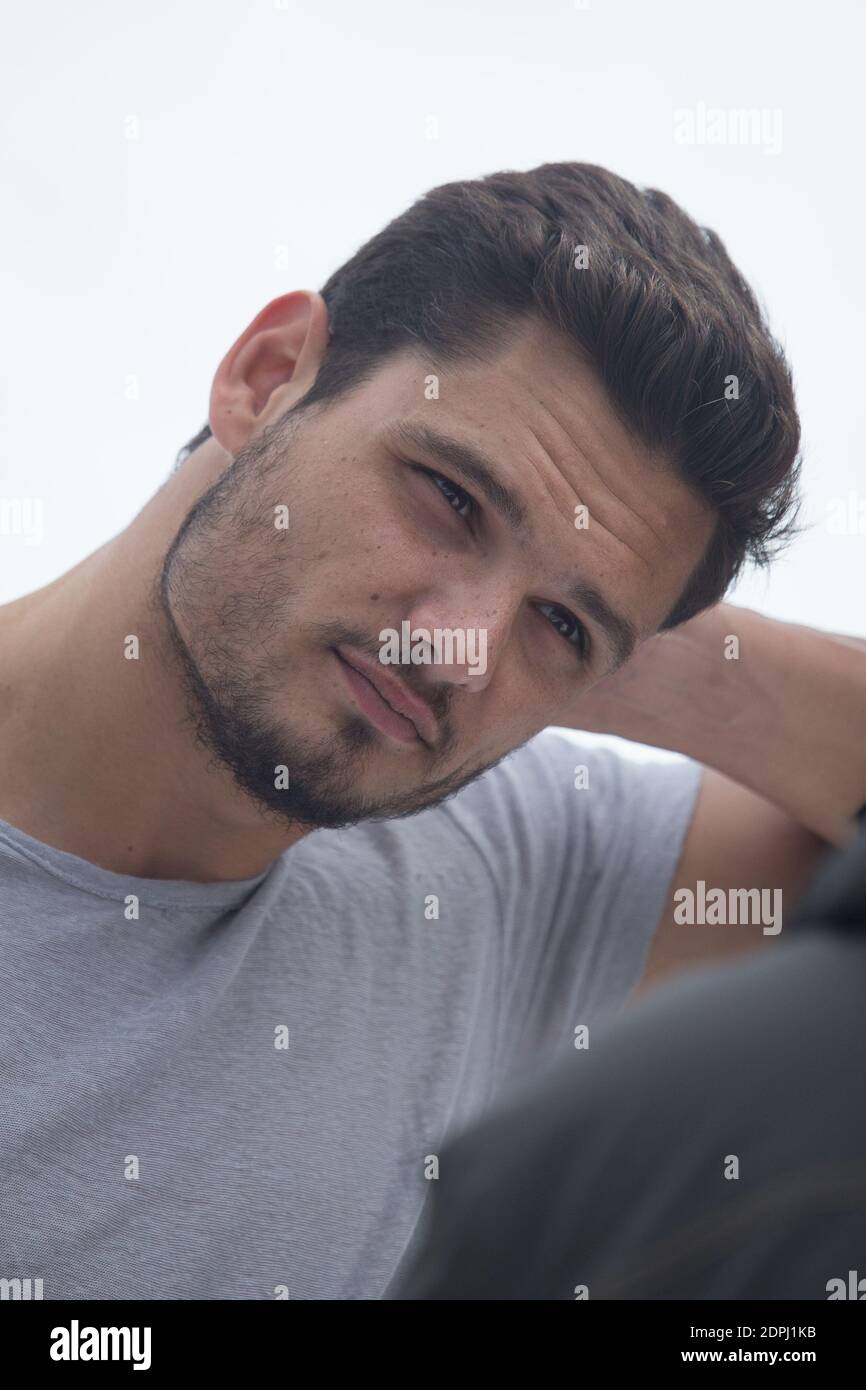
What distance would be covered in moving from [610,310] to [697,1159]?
1.01 meters

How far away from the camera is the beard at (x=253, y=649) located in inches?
45.9

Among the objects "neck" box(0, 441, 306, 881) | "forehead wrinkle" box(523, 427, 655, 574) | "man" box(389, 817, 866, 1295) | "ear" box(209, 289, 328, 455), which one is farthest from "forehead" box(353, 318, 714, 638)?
"man" box(389, 817, 866, 1295)

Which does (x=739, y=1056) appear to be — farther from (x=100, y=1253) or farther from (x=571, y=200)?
Result: (x=571, y=200)

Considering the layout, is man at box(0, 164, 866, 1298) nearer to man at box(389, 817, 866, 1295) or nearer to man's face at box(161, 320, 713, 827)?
man's face at box(161, 320, 713, 827)

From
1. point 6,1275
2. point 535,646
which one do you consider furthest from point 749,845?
point 6,1275

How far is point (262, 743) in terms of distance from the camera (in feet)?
3.88

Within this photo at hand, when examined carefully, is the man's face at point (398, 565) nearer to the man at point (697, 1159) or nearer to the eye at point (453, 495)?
the eye at point (453, 495)

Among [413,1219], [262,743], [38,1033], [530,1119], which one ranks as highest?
[262,743]

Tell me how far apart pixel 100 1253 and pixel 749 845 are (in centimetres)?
88

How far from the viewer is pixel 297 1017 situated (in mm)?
1280

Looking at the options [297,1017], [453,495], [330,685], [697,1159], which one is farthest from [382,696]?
[697,1159]

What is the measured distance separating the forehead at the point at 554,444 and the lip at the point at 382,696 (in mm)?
176

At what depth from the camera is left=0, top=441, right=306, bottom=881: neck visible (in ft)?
3.89

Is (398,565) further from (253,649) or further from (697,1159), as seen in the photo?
(697,1159)
